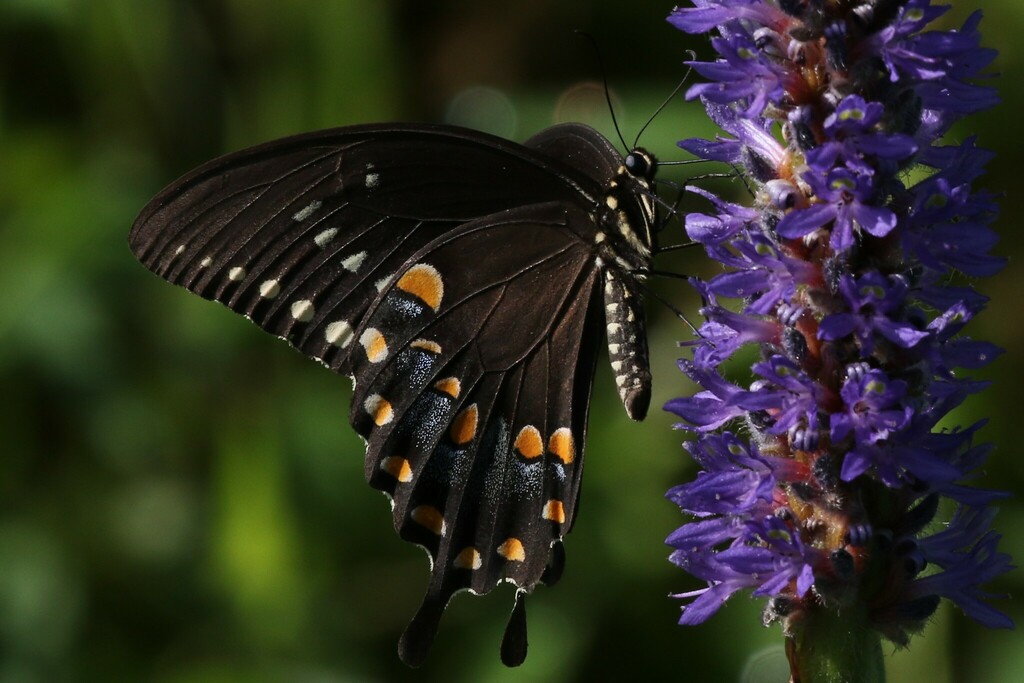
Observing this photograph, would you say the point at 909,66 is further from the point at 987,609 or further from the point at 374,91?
the point at 374,91

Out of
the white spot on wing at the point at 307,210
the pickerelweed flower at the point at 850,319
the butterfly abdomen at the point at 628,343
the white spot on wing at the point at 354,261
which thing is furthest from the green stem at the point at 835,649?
the white spot on wing at the point at 307,210

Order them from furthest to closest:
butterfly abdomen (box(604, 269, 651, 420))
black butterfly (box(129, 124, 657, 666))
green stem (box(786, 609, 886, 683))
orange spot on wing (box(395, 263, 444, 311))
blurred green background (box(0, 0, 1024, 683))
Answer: blurred green background (box(0, 0, 1024, 683)), orange spot on wing (box(395, 263, 444, 311)), black butterfly (box(129, 124, 657, 666)), butterfly abdomen (box(604, 269, 651, 420)), green stem (box(786, 609, 886, 683))

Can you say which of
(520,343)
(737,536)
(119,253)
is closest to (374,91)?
(119,253)

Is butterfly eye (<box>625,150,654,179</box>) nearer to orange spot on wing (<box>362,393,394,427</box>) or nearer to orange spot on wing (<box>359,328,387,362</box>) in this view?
orange spot on wing (<box>359,328,387,362</box>)

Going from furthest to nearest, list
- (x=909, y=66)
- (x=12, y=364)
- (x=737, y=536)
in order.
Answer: (x=12, y=364) < (x=737, y=536) < (x=909, y=66)

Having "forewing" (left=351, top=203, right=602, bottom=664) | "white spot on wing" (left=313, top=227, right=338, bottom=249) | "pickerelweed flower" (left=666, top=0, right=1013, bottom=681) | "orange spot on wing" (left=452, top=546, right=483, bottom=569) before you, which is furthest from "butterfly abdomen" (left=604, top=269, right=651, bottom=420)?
"white spot on wing" (left=313, top=227, right=338, bottom=249)

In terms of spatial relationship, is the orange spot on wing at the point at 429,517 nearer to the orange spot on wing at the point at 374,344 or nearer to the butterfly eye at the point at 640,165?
the orange spot on wing at the point at 374,344

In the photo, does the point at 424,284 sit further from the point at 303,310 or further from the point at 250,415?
the point at 250,415

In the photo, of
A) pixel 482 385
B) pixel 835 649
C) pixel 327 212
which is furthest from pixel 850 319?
pixel 327 212
